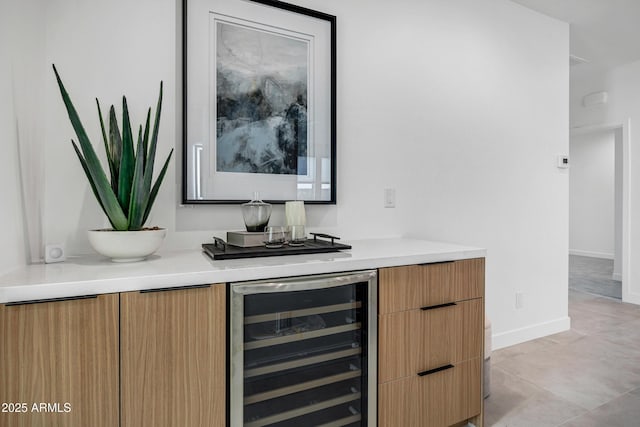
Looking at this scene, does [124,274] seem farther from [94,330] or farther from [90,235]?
[90,235]

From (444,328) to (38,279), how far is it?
148cm

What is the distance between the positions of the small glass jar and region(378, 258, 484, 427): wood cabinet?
1.81 feet

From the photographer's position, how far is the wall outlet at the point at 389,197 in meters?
2.20

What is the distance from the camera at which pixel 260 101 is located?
5.93 feet

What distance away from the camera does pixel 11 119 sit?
1180 mm

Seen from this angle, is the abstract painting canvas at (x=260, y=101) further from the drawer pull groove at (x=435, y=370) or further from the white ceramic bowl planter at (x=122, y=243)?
the drawer pull groove at (x=435, y=370)

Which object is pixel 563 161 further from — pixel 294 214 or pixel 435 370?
pixel 294 214

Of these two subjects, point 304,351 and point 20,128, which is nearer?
point 20,128

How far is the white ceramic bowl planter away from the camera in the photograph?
126 centimetres

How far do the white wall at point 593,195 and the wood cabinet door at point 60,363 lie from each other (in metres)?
7.99

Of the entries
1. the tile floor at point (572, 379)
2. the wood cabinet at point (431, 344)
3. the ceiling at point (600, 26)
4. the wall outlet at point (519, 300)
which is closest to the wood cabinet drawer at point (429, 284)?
the wood cabinet at point (431, 344)

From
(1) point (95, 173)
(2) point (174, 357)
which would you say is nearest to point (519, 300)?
(2) point (174, 357)

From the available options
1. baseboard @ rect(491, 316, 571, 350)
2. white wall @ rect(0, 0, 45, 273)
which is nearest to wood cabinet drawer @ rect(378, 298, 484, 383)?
baseboard @ rect(491, 316, 571, 350)

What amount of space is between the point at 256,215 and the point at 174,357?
25.9 inches
